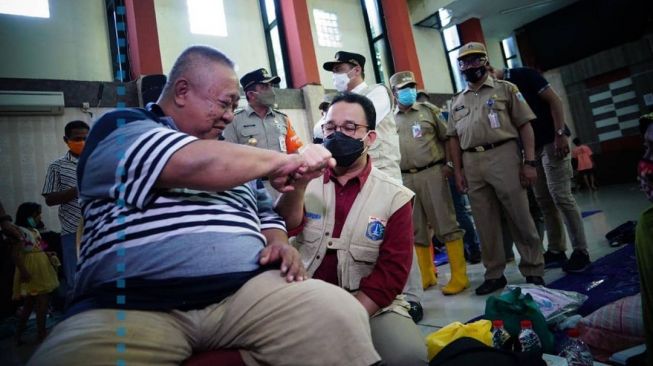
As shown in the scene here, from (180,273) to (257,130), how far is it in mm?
2346

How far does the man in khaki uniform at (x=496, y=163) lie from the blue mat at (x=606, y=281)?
0.25m

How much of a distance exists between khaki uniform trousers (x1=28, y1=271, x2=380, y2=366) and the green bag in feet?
4.49

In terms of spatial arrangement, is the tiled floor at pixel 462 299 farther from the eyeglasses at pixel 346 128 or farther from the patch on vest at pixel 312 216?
the eyeglasses at pixel 346 128

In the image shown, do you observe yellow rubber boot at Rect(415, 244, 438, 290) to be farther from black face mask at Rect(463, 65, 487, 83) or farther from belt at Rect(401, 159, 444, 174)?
black face mask at Rect(463, 65, 487, 83)

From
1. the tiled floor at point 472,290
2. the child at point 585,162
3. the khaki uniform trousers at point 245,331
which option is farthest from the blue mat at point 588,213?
the khaki uniform trousers at point 245,331

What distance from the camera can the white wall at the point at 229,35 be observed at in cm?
599

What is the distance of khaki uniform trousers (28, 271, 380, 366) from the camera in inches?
26.7

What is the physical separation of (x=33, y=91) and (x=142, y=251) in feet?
14.1

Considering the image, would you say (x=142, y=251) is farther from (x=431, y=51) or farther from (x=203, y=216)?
(x=431, y=51)

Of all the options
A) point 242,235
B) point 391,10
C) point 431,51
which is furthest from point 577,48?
point 242,235

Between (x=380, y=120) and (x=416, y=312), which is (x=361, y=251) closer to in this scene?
(x=416, y=312)

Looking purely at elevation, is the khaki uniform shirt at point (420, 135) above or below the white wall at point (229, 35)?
below

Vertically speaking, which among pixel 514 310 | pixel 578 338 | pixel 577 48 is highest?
pixel 577 48

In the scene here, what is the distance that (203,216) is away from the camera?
878 millimetres
